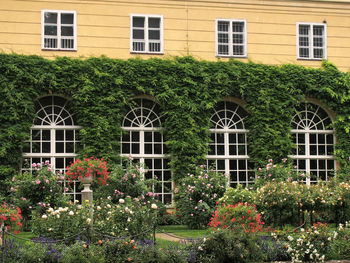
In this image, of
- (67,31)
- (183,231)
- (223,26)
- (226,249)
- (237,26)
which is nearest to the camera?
(226,249)

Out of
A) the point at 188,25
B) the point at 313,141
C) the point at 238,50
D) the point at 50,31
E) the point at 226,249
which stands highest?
the point at 188,25

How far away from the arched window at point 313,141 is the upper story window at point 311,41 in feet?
5.91

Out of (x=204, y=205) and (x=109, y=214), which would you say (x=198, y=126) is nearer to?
(x=204, y=205)

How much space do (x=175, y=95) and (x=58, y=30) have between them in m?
4.32

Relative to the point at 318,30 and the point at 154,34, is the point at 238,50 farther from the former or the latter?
the point at 318,30

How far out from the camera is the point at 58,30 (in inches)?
705

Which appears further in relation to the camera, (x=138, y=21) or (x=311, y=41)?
(x=311, y=41)

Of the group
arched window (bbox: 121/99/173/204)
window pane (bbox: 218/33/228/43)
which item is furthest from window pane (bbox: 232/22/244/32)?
arched window (bbox: 121/99/173/204)

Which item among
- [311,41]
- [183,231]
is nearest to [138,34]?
[311,41]

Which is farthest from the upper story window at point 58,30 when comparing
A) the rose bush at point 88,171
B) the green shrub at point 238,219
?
the green shrub at point 238,219

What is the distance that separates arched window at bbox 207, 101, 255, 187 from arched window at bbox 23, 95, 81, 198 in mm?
4615

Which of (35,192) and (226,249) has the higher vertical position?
(35,192)

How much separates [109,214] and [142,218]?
71 centimetres

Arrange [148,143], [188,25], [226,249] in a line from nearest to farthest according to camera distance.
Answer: [226,249] < [148,143] < [188,25]
